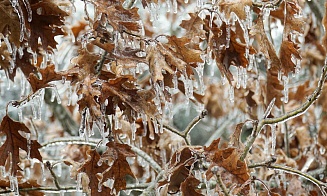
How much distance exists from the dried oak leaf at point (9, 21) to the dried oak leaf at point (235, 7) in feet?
2.06

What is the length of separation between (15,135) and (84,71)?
407mm

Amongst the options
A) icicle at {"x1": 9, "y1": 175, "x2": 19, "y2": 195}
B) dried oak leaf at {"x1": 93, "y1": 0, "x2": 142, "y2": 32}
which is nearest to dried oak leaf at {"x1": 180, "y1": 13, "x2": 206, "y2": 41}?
dried oak leaf at {"x1": 93, "y1": 0, "x2": 142, "y2": 32}

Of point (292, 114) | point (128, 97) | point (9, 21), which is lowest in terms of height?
point (292, 114)

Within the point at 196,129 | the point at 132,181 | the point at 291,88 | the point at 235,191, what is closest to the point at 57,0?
the point at 235,191

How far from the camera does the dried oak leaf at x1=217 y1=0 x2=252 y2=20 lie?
64.0 inches

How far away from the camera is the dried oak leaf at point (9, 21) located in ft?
5.31

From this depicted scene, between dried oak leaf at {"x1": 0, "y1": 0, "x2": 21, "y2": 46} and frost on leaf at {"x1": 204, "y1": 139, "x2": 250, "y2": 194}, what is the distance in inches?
26.9

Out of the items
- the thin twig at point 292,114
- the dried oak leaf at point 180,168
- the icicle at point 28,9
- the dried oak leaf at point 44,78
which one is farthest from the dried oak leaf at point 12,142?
the thin twig at point 292,114

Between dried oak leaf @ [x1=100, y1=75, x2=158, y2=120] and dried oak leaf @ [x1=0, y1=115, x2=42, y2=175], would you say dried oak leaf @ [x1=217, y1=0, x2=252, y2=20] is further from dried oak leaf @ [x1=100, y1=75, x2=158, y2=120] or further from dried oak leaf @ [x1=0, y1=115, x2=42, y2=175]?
dried oak leaf @ [x1=0, y1=115, x2=42, y2=175]

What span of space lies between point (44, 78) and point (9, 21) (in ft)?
0.74

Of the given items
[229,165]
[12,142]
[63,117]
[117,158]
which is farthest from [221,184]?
[63,117]

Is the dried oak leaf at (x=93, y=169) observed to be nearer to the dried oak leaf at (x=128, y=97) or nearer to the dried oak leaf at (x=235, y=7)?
the dried oak leaf at (x=128, y=97)

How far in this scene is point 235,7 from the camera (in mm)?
1640

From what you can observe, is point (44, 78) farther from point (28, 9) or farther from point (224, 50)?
point (224, 50)
